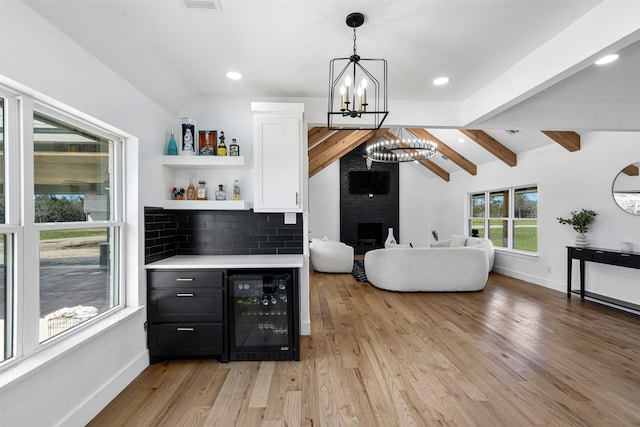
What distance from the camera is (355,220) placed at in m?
9.22

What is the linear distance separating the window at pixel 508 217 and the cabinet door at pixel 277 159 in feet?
16.6

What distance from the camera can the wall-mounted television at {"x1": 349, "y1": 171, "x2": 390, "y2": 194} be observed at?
30.3ft

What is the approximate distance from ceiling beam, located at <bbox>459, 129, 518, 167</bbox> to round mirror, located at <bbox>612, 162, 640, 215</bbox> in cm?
189

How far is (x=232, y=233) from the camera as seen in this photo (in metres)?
3.13

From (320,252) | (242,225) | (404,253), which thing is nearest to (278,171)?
(242,225)

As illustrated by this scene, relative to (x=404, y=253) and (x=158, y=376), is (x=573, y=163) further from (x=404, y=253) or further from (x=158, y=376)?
(x=158, y=376)

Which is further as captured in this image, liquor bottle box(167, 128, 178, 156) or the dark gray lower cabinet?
liquor bottle box(167, 128, 178, 156)

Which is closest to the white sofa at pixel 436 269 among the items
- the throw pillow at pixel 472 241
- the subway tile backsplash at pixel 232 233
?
the throw pillow at pixel 472 241

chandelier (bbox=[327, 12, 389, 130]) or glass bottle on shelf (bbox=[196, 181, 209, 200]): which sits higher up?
chandelier (bbox=[327, 12, 389, 130])

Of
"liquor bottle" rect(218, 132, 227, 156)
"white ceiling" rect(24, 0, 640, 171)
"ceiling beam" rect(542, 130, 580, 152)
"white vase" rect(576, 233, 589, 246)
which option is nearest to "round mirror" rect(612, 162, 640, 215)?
"white vase" rect(576, 233, 589, 246)

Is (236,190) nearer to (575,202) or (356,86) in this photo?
(356,86)

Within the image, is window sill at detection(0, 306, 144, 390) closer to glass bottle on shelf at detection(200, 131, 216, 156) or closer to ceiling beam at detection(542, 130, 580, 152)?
glass bottle on shelf at detection(200, 131, 216, 156)

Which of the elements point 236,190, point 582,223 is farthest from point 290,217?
point 582,223

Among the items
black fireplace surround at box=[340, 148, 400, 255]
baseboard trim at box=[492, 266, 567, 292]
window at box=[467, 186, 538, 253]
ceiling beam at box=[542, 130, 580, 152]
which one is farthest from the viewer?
black fireplace surround at box=[340, 148, 400, 255]
